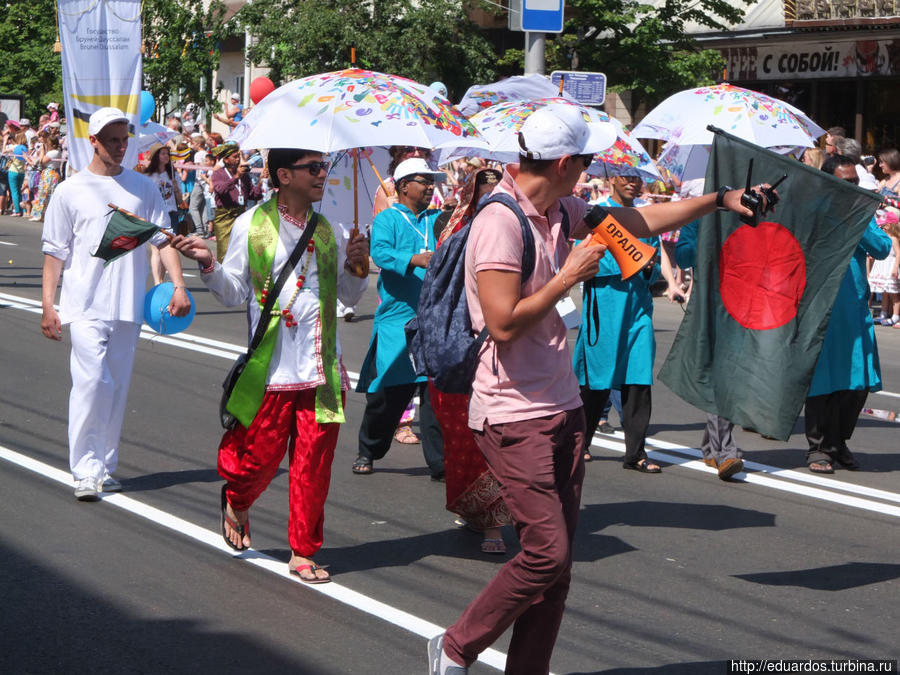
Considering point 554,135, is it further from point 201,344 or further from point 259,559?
point 201,344

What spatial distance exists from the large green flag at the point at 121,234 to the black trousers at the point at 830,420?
4.47 metres

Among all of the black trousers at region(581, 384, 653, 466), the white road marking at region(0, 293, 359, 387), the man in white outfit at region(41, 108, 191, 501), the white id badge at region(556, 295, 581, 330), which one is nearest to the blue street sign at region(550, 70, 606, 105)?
the white road marking at region(0, 293, 359, 387)

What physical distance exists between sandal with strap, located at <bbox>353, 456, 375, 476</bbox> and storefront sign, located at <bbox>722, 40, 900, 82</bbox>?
17.5 metres

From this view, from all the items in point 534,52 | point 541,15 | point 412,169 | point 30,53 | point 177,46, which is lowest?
point 412,169

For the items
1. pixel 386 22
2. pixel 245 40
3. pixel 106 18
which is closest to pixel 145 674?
pixel 106 18

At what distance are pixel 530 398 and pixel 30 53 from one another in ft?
139

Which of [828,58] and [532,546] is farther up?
[828,58]

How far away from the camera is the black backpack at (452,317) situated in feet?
14.6

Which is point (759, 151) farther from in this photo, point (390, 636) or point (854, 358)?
point (854, 358)

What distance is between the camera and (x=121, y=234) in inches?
239

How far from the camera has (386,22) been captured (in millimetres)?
28984

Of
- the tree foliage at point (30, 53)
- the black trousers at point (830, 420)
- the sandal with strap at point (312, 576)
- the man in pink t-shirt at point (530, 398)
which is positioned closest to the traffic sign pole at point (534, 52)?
the black trousers at point (830, 420)

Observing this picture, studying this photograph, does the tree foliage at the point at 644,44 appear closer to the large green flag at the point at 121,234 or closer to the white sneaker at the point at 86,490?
the white sneaker at the point at 86,490

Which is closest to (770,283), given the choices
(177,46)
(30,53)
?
(177,46)
